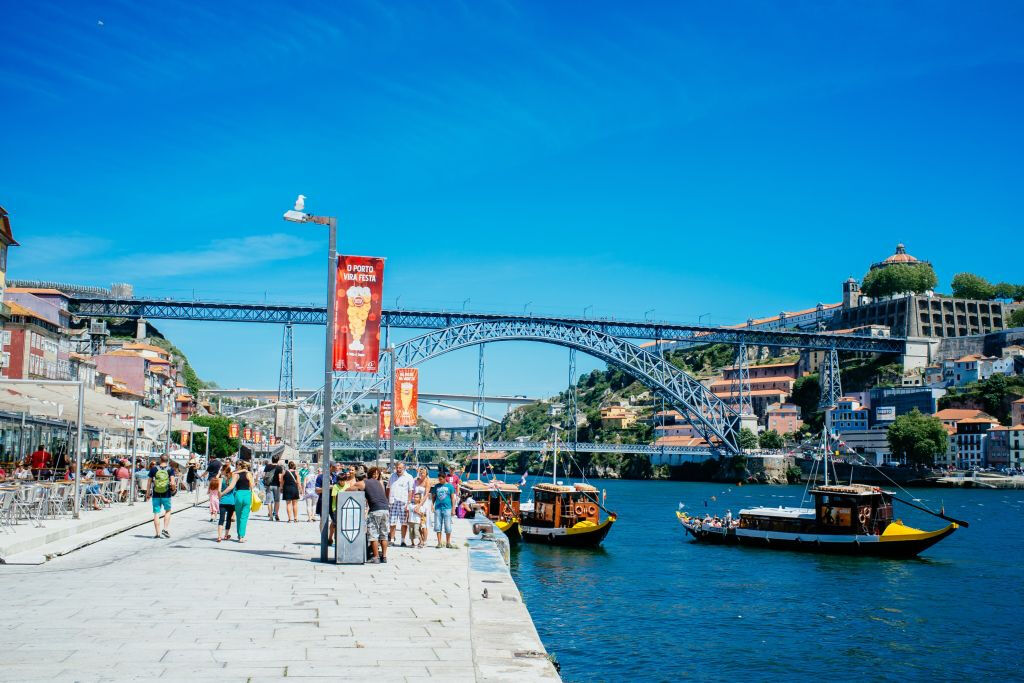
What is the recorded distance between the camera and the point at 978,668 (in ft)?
56.4

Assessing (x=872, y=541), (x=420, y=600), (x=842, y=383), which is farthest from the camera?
(x=842, y=383)

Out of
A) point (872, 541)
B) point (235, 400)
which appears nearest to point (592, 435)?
point (235, 400)

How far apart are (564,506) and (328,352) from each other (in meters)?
23.5

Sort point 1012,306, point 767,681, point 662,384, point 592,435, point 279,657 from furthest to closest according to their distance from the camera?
point 592,435, point 1012,306, point 662,384, point 767,681, point 279,657

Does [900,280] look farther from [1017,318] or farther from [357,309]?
[357,309]

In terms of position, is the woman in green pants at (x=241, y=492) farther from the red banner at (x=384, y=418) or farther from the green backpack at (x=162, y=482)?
the red banner at (x=384, y=418)

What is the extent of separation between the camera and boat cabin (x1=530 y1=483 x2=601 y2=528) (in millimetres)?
35969

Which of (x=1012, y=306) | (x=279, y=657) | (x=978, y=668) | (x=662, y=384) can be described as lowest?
(x=978, y=668)

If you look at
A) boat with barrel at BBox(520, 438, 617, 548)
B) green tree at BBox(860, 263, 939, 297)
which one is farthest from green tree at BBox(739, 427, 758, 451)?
boat with barrel at BBox(520, 438, 617, 548)

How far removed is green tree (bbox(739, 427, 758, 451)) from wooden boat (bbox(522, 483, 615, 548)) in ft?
229

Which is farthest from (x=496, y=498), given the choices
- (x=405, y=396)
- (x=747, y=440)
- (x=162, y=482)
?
(x=747, y=440)

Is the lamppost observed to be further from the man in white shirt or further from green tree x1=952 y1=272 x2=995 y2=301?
green tree x1=952 y1=272 x2=995 y2=301

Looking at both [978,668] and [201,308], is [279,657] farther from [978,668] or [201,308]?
[201,308]

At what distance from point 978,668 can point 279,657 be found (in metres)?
14.1
